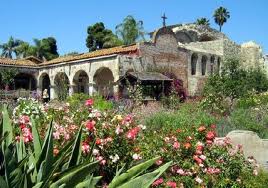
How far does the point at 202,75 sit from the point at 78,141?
3193 cm

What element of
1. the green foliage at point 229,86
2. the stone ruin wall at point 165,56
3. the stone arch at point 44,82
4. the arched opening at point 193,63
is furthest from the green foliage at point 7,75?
the green foliage at point 229,86

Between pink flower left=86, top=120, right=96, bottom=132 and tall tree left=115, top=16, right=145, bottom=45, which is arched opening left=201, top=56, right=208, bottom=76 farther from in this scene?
pink flower left=86, top=120, right=96, bottom=132

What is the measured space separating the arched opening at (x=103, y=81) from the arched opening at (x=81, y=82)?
57.5 inches

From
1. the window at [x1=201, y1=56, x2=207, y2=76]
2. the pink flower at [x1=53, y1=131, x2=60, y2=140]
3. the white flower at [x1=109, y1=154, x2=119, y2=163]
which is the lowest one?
the white flower at [x1=109, y1=154, x2=119, y2=163]

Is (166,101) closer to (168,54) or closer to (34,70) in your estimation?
(168,54)

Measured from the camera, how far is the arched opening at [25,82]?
34.6 meters

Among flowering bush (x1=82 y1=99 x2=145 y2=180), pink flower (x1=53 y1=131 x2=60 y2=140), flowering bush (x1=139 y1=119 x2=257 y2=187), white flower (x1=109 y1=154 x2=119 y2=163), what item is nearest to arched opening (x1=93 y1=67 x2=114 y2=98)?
flowering bush (x1=139 y1=119 x2=257 y2=187)

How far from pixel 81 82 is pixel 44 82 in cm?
441

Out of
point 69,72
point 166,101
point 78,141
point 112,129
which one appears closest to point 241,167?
point 112,129

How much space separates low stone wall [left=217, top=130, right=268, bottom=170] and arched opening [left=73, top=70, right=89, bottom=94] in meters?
23.3

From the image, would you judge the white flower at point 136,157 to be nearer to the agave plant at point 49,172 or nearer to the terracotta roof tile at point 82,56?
the agave plant at point 49,172

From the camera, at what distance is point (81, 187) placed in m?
2.83

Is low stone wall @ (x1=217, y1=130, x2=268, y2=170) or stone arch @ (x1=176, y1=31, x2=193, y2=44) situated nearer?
low stone wall @ (x1=217, y1=130, x2=268, y2=170)

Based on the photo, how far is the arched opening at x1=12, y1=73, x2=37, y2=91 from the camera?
34.6 m
